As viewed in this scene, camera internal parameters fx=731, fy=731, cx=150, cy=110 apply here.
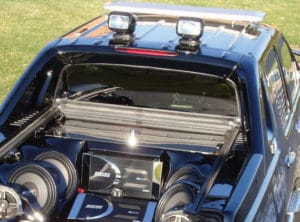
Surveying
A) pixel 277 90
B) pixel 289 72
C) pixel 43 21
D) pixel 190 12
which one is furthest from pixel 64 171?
pixel 43 21

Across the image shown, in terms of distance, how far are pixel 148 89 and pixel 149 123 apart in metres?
0.24

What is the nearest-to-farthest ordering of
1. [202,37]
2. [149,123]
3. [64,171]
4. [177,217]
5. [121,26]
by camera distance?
→ [177,217] → [64,171] → [121,26] → [202,37] → [149,123]

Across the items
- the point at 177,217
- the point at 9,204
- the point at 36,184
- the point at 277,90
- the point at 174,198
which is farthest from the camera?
the point at 277,90

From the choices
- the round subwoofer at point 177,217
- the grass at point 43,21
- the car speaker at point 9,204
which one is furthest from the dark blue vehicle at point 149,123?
the grass at point 43,21

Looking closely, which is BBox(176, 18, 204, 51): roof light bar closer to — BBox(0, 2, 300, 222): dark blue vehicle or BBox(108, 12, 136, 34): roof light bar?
BBox(0, 2, 300, 222): dark blue vehicle

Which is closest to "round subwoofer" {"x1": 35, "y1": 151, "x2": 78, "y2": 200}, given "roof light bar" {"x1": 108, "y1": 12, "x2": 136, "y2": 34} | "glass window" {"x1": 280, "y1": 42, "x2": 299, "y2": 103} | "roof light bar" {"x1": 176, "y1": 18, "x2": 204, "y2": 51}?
"roof light bar" {"x1": 108, "y1": 12, "x2": 136, "y2": 34}

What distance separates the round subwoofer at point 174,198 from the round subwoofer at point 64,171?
0.62 m

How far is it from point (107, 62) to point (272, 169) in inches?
46.2

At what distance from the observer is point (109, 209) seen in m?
4.11

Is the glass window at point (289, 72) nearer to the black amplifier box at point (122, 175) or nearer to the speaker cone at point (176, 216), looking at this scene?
the black amplifier box at point (122, 175)

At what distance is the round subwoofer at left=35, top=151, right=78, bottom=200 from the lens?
4215mm

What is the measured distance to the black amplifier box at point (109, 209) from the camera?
4016mm

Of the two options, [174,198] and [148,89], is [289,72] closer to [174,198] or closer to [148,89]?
[148,89]

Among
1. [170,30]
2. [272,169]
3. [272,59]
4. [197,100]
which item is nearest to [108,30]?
[170,30]
